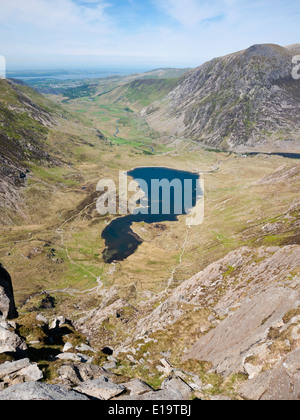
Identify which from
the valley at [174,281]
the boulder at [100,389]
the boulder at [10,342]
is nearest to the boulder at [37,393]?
the boulder at [100,389]

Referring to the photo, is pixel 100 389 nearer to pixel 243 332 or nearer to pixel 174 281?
pixel 243 332

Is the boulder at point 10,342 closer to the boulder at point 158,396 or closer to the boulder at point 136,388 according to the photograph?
the boulder at point 136,388

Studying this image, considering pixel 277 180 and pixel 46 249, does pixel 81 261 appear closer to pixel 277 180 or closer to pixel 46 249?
pixel 46 249

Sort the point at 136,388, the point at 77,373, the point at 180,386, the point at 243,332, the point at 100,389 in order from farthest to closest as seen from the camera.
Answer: the point at 243,332 → the point at 77,373 → the point at 180,386 → the point at 136,388 → the point at 100,389

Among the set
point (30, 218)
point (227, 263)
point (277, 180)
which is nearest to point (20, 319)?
point (227, 263)

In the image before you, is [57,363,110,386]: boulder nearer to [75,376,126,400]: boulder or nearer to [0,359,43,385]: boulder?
[75,376,126,400]: boulder

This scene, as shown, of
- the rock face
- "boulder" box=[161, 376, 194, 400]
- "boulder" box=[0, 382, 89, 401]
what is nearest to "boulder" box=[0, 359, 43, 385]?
"boulder" box=[0, 382, 89, 401]

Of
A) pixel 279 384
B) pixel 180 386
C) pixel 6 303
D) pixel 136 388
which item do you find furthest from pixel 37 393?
pixel 6 303

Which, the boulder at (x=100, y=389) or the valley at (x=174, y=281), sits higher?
the boulder at (x=100, y=389)

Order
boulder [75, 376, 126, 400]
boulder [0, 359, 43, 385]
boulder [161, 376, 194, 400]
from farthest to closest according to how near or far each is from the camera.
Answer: boulder [161, 376, 194, 400] → boulder [75, 376, 126, 400] → boulder [0, 359, 43, 385]
